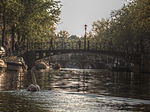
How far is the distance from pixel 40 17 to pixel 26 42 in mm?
7864

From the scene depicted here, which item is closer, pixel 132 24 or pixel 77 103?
pixel 77 103

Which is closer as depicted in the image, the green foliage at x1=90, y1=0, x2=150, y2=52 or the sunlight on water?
the sunlight on water

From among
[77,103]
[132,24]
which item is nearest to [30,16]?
[132,24]

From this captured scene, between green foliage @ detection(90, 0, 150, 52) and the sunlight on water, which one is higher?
green foliage @ detection(90, 0, 150, 52)

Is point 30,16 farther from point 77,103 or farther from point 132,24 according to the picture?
point 77,103

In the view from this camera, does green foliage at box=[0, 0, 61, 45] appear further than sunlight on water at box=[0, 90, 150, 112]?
Yes

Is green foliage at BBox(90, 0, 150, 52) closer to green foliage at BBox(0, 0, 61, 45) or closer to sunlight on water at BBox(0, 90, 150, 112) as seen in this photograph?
green foliage at BBox(0, 0, 61, 45)

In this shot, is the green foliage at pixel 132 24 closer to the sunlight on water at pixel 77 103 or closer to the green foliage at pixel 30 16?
the green foliage at pixel 30 16

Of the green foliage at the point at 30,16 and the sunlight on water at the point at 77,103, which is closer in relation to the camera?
the sunlight on water at the point at 77,103

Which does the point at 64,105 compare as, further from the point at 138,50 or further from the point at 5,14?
the point at 138,50

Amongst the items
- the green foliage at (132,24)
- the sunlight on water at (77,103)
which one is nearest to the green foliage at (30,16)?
the green foliage at (132,24)

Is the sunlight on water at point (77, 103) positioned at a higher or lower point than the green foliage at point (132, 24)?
lower

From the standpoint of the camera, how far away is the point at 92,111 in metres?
15.4

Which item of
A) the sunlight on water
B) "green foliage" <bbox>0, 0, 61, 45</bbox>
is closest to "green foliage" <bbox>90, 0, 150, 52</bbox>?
"green foliage" <bbox>0, 0, 61, 45</bbox>
